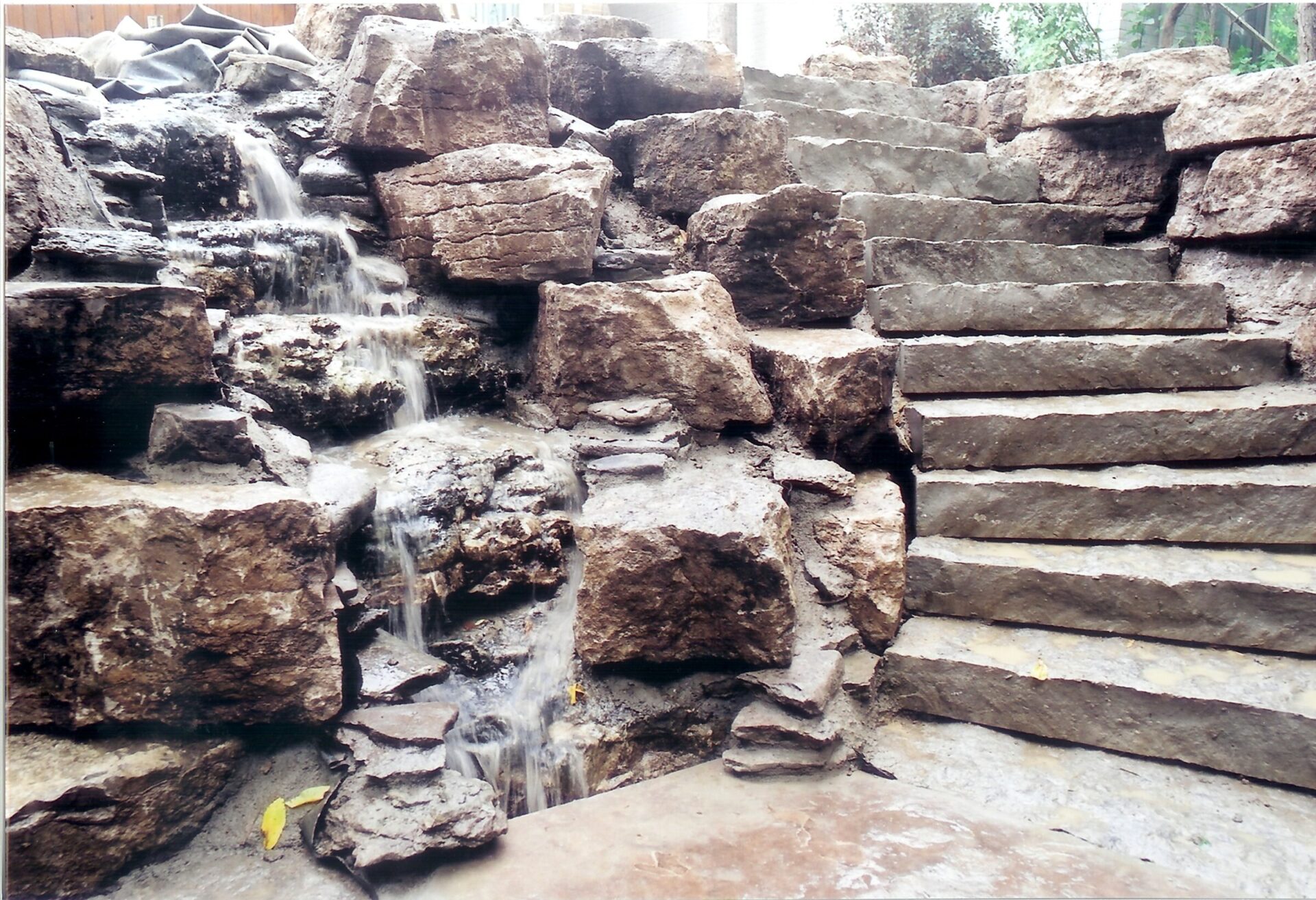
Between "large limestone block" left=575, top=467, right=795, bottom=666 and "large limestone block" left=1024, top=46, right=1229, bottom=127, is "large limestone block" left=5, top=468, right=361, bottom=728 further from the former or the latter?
"large limestone block" left=1024, top=46, right=1229, bottom=127

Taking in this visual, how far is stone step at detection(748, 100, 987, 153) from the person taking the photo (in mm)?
5156

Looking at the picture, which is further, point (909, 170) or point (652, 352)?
point (909, 170)

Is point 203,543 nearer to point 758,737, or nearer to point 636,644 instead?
point 636,644

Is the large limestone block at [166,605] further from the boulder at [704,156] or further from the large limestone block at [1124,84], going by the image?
the large limestone block at [1124,84]

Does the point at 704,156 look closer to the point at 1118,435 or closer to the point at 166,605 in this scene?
the point at 1118,435

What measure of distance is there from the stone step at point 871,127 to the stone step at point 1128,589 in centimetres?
291

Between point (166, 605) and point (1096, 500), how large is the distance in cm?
292

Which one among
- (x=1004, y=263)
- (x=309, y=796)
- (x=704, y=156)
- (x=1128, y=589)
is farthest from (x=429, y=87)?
(x=1128, y=589)

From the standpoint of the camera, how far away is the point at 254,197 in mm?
3945

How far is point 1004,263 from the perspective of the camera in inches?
166

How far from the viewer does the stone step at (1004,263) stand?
405cm

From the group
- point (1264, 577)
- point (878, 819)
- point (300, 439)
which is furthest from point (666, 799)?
point (1264, 577)

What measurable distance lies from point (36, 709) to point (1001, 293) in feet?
11.9

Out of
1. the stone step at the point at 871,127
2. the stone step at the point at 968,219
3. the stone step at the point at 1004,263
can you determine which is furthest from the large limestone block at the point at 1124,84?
the stone step at the point at 1004,263
